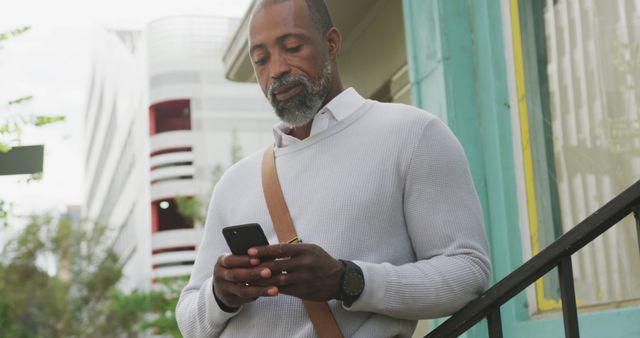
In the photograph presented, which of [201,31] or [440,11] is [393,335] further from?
[201,31]

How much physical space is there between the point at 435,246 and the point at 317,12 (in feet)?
2.47

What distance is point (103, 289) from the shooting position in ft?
167

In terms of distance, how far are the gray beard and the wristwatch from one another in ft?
1.75

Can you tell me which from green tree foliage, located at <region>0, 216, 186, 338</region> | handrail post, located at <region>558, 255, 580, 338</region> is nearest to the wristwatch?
handrail post, located at <region>558, 255, 580, 338</region>

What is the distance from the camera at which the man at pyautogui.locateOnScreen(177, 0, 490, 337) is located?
2.17 m

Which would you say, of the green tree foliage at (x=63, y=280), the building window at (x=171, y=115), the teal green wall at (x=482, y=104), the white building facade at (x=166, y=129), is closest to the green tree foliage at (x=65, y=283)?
the green tree foliage at (x=63, y=280)

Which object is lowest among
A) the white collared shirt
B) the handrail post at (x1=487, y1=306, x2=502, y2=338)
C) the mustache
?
the handrail post at (x1=487, y1=306, x2=502, y2=338)

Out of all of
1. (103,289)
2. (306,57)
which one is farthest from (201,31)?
(306,57)

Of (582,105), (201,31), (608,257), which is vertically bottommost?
(608,257)

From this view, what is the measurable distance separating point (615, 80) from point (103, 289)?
4934 centimetres

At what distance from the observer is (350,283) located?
7.03 feet

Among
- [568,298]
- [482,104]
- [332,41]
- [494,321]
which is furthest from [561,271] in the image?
[482,104]

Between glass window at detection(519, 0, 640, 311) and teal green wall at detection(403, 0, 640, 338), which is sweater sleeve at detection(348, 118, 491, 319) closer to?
glass window at detection(519, 0, 640, 311)

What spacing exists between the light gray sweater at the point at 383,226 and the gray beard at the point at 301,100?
0.09 metres
